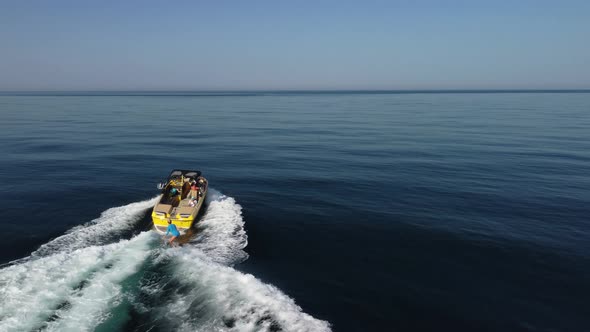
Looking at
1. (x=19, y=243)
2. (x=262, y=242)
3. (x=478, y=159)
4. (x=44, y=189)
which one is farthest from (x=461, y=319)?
(x=44, y=189)

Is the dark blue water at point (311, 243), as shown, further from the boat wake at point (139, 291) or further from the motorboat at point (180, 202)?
the motorboat at point (180, 202)

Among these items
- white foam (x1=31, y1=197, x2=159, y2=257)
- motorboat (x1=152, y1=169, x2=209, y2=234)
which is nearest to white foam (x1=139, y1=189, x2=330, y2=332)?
motorboat (x1=152, y1=169, x2=209, y2=234)

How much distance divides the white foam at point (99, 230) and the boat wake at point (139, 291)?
0.13 meters

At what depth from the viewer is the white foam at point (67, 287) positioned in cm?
1517

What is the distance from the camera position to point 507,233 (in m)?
26.0

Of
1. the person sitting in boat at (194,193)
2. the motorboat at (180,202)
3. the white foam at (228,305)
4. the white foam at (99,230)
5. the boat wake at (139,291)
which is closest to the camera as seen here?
the boat wake at (139,291)

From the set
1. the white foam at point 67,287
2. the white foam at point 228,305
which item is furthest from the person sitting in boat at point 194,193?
the white foam at point 228,305

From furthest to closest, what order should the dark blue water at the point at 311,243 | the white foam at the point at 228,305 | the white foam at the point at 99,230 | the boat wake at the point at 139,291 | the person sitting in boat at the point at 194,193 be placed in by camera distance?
the person sitting in boat at the point at 194,193 < the white foam at the point at 99,230 < the dark blue water at the point at 311,243 < the white foam at the point at 228,305 < the boat wake at the point at 139,291

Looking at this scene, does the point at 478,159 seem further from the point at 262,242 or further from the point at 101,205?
the point at 101,205

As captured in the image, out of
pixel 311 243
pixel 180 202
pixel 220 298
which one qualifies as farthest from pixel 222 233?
pixel 220 298

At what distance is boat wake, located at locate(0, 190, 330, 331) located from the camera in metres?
15.5

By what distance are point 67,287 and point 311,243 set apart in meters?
15.6

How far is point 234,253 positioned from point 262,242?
9.22 ft

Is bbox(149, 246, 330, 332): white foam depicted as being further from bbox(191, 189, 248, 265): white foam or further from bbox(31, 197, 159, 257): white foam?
bbox(31, 197, 159, 257): white foam
